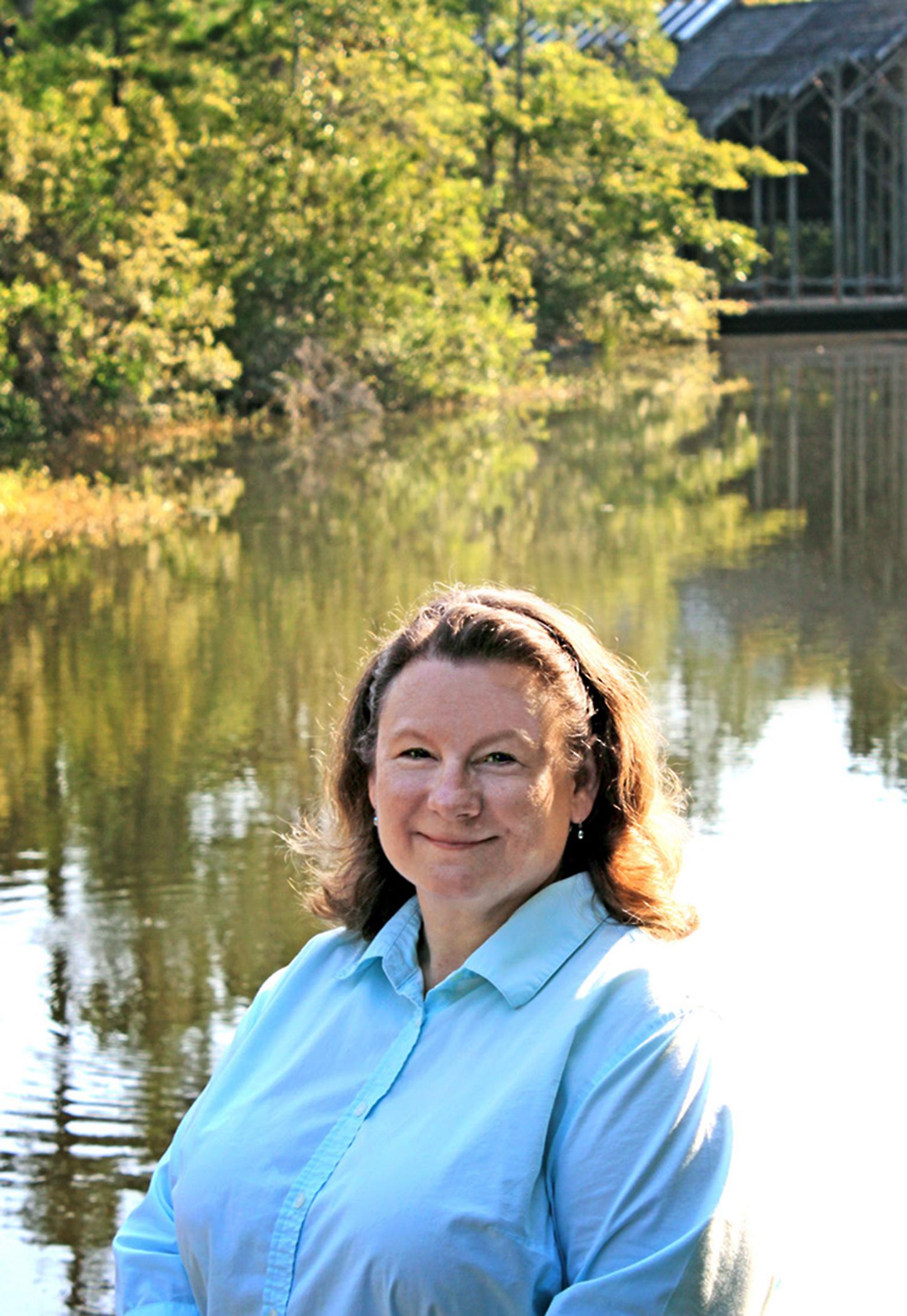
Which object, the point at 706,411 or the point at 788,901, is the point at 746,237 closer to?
the point at 706,411

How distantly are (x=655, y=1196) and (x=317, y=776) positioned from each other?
16.7 ft

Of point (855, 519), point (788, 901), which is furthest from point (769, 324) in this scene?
point (788, 901)

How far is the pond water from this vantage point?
12.5ft

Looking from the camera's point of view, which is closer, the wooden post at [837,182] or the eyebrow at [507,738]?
the eyebrow at [507,738]

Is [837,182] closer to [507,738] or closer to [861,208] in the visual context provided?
[861,208]

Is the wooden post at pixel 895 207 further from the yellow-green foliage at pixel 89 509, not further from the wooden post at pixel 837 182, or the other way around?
the yellow-green foliage at pixel 89 509

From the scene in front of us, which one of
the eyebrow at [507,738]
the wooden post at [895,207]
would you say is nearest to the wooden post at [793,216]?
the wooden post at [895,207]

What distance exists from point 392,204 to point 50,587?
12623 mm

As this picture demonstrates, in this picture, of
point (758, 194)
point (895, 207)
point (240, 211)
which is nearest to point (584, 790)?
point (240, 211)

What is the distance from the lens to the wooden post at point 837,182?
116 feet

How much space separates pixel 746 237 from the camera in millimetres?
34312

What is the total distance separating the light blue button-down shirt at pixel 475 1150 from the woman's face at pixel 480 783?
0.07 m

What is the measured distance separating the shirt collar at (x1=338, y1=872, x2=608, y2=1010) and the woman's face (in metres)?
0.05

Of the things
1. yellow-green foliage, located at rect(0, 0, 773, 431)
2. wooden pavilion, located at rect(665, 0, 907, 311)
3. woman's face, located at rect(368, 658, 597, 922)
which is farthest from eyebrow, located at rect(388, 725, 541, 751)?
wooden pavilion, located at rect(665, 0, 907, 311)
